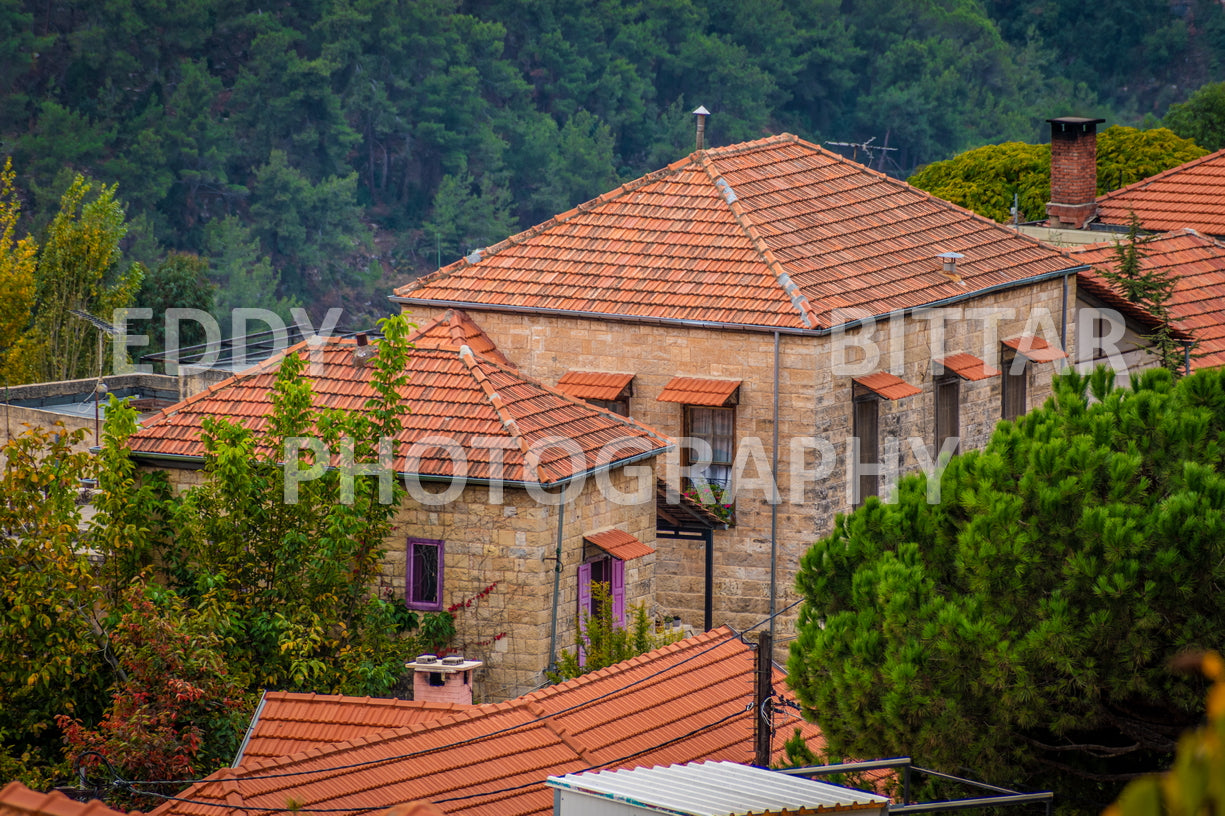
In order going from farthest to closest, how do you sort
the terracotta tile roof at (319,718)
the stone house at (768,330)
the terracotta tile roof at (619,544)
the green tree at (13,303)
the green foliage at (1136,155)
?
the green foliage at (1136,155), the green tree at (13,303), the stone house at (768,330), the terracotta tile roof at (619,544), the terracotta tile roof at (319,718)

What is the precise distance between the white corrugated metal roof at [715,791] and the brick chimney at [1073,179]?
28.6 meters

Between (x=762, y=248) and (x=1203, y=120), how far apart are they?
4181cm

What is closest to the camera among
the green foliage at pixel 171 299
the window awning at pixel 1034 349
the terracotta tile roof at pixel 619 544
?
the terracotta tile roof at pixel 619 544

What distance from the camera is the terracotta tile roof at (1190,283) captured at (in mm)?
34875

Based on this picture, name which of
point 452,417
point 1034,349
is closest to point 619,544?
point 452,417

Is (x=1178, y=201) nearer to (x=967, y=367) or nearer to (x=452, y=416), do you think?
(x=967, y=367)

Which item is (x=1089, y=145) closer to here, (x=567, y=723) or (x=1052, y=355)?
(x=1052, y=355)

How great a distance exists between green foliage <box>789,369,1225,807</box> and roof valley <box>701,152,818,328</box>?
11.0 metres

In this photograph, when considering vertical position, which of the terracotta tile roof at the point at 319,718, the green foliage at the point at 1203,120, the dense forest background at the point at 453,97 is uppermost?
the dense forest background at the point at 453,97

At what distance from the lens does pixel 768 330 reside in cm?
2817

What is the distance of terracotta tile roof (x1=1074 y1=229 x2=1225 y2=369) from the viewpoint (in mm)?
34875

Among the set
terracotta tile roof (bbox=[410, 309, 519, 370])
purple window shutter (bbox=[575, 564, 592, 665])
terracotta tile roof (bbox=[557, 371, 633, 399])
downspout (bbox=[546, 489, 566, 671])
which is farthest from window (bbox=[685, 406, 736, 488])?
downspout (bbox=[546, 489, 566, 671])

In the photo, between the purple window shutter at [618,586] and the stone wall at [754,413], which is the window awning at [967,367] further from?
the purple window shutter at [618,586]

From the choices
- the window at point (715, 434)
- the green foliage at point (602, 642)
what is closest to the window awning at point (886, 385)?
the window at point (715, 434)
